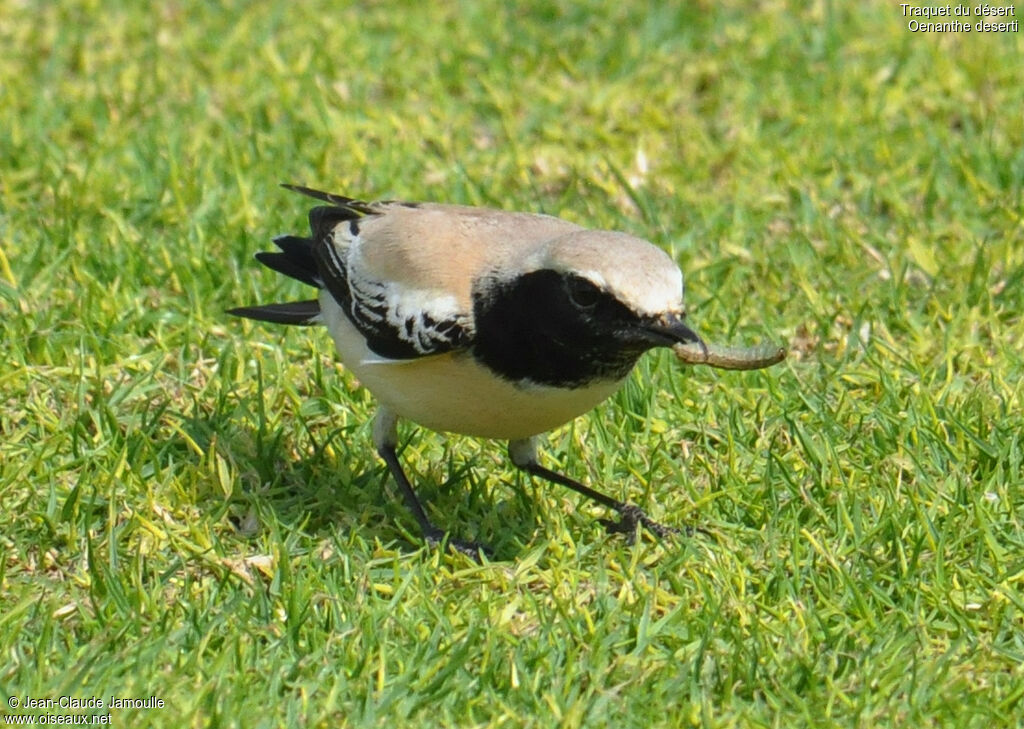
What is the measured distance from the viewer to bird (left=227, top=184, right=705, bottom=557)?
5113 mm

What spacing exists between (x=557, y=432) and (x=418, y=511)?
922 mm

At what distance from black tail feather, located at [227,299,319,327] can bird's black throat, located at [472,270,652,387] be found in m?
1.18

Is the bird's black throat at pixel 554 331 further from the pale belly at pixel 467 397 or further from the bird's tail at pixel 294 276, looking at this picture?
the bird's tail at pixel 294 276

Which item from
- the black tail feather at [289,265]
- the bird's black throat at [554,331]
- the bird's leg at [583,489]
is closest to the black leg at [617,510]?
the bird's leg at [583,489]

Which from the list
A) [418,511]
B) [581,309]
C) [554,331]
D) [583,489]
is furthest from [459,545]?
[581,309]

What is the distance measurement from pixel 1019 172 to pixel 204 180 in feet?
15.1

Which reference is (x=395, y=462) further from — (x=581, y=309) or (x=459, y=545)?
(x=581, y=309)

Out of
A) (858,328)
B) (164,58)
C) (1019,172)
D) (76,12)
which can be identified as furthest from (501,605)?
(76,12)

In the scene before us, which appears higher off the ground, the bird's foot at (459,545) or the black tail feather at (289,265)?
the black tail feather at (289,265)

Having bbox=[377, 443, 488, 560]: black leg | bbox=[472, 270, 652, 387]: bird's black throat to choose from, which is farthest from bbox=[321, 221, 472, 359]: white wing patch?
bbox=[377, 443, 488, 560]: black leg

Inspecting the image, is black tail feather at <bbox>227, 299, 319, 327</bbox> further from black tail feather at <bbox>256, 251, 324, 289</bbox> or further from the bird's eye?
the bird's eye

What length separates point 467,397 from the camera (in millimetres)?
5508

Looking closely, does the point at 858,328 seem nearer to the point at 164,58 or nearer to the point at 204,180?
the point at 204,180

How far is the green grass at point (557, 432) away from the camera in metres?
5.00
